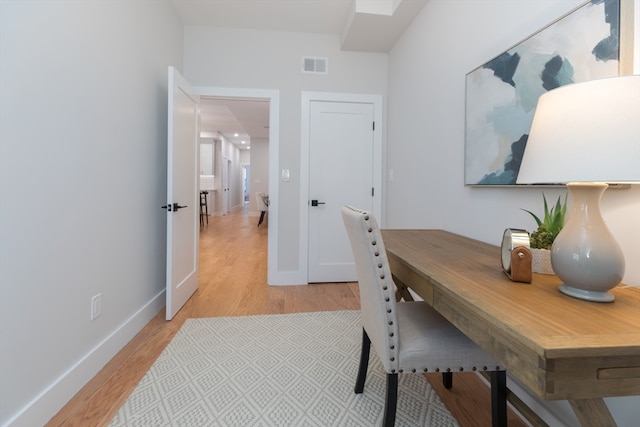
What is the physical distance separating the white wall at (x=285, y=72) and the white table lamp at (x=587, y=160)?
2535mm

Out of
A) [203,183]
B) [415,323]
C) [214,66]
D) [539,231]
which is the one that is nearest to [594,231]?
[539,231]

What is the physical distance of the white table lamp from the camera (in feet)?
2.13

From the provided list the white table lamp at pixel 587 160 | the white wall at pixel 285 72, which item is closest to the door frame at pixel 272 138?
the white wall at pixel 285 72

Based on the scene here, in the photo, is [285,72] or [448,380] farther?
[285,72]

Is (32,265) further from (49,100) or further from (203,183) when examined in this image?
(203,183)

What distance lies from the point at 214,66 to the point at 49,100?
1951mm

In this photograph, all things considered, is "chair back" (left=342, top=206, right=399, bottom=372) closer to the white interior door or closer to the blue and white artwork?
the blue and white artwork

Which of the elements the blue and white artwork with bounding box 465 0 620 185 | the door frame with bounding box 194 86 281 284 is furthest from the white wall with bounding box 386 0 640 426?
the door frame with bounding box 194 86 281 284

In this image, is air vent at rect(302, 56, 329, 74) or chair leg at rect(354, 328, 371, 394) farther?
air vent at rect(302, 56, 329, 74)

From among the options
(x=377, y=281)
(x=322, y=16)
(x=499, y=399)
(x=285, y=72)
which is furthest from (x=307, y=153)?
(x=499, y=399)

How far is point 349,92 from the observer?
10.5 ft

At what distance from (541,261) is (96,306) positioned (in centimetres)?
214

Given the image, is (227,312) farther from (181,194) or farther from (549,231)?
(549,231)

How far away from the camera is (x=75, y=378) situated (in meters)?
1.51
